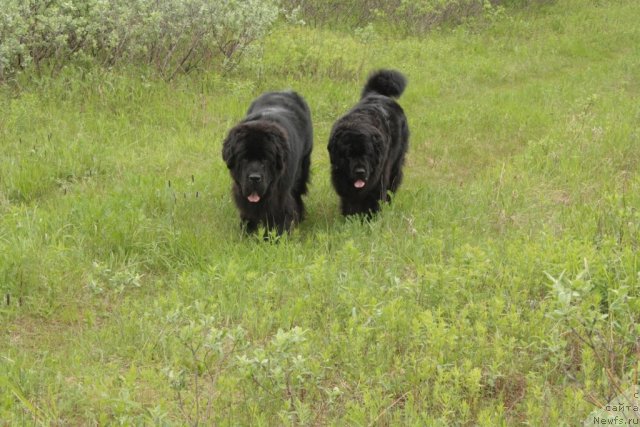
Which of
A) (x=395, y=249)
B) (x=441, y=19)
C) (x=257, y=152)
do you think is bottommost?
(x=441, y=19)

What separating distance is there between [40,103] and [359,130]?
426 cm

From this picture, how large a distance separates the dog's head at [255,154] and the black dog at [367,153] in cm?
81

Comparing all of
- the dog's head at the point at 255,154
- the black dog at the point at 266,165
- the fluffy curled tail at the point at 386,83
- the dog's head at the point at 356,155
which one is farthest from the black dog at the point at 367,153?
the dog's head at the point at 255,154

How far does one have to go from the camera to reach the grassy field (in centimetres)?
312

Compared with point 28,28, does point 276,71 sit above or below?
below

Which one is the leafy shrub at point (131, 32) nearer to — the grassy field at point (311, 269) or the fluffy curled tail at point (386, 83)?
the grassy field at point (311, 269)

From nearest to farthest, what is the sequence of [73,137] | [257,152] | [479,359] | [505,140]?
[479,359], [257,152], [73,137], [505,140]

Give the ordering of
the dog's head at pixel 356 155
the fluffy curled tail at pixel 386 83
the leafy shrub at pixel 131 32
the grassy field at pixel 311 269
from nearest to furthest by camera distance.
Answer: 1. the grassy field at pixel 311 269
2. the dog's head at pixel 356 155
3. the fluffy curled tail at pixel 386 83
4. the leafy shrub at pixel 131 32

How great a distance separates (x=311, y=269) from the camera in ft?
14.2

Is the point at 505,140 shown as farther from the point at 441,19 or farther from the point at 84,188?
the point at 441,19

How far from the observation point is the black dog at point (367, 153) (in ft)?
20.4

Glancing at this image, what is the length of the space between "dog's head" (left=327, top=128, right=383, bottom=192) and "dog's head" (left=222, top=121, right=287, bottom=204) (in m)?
0.78

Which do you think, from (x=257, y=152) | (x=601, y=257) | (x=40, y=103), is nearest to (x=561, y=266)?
(x=601, y=257)

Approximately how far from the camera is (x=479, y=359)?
132 inches
